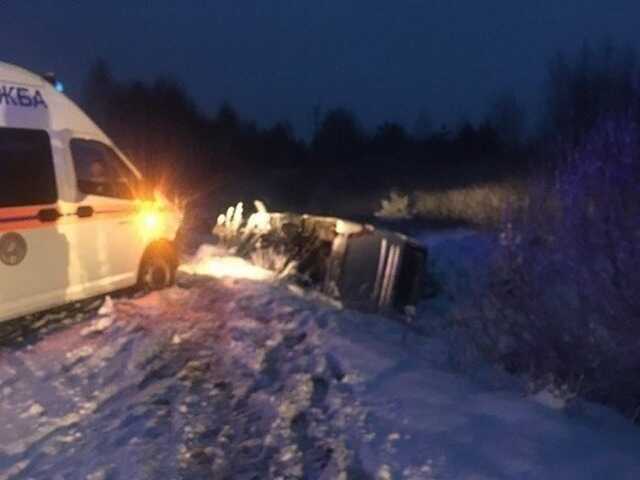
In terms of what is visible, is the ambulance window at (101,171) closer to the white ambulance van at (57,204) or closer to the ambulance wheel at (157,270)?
the white ambulance van at (57,204)

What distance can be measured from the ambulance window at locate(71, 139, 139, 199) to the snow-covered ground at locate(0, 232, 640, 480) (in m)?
1.30

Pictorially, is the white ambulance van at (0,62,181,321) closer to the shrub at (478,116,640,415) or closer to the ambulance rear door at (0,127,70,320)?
the ambulance rear door at (0,127,70,320)

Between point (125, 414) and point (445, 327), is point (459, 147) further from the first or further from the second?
point (125, 414)

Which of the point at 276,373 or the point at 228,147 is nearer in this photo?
the point at 276,373

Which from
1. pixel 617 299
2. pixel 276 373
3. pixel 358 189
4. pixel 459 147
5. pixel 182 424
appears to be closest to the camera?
pixel 182 424

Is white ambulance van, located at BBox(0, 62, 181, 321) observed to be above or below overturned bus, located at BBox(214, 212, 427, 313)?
above

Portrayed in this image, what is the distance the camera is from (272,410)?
691cm

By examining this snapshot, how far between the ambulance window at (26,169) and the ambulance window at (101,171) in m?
0.47

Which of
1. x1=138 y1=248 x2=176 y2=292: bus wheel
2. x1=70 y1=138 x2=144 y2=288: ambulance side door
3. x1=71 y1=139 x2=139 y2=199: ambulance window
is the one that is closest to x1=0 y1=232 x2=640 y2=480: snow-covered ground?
x1=70 y1=138 x2=144 y2=288: ambulance side door

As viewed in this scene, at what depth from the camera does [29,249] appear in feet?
28.3

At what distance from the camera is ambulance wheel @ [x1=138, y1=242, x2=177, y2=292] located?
11.1 meters

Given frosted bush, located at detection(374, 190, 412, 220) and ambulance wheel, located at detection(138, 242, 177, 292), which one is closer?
ambulance wheel, located at detection(138, 242, 177, 292)

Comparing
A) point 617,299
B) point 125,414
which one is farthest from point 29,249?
point 617,299

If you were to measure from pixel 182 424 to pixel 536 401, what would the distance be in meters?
2.58
